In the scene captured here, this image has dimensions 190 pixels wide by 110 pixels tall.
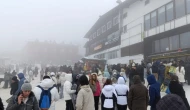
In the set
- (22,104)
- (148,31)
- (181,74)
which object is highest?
(148,31)

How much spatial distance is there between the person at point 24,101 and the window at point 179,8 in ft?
65.4

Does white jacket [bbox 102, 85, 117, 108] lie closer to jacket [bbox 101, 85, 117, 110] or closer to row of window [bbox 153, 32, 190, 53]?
jacket [bbox 101, 85, 117, 110]

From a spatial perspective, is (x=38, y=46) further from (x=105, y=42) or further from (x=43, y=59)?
(x=105, y=42)

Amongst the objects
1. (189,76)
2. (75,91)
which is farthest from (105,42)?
(75,91)

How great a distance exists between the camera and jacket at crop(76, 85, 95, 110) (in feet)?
17.8

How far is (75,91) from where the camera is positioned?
7762 mm

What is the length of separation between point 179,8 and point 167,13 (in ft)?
6.37

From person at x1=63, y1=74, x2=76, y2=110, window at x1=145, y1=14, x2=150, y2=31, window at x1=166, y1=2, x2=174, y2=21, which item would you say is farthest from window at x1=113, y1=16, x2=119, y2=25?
person at x1=63, y1=74, x2=76, y2=110

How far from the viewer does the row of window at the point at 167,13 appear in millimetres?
21056

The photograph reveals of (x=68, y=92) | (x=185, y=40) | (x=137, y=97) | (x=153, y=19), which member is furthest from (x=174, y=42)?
(x=137, y=97)

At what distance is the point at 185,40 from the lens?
2116 cm

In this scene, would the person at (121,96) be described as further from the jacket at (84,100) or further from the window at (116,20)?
the window at (116,20)

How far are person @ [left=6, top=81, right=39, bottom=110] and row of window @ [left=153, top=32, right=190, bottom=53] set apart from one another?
1917 centimetres

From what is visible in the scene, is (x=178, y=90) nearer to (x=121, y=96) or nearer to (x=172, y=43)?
(x=121, y=96)
